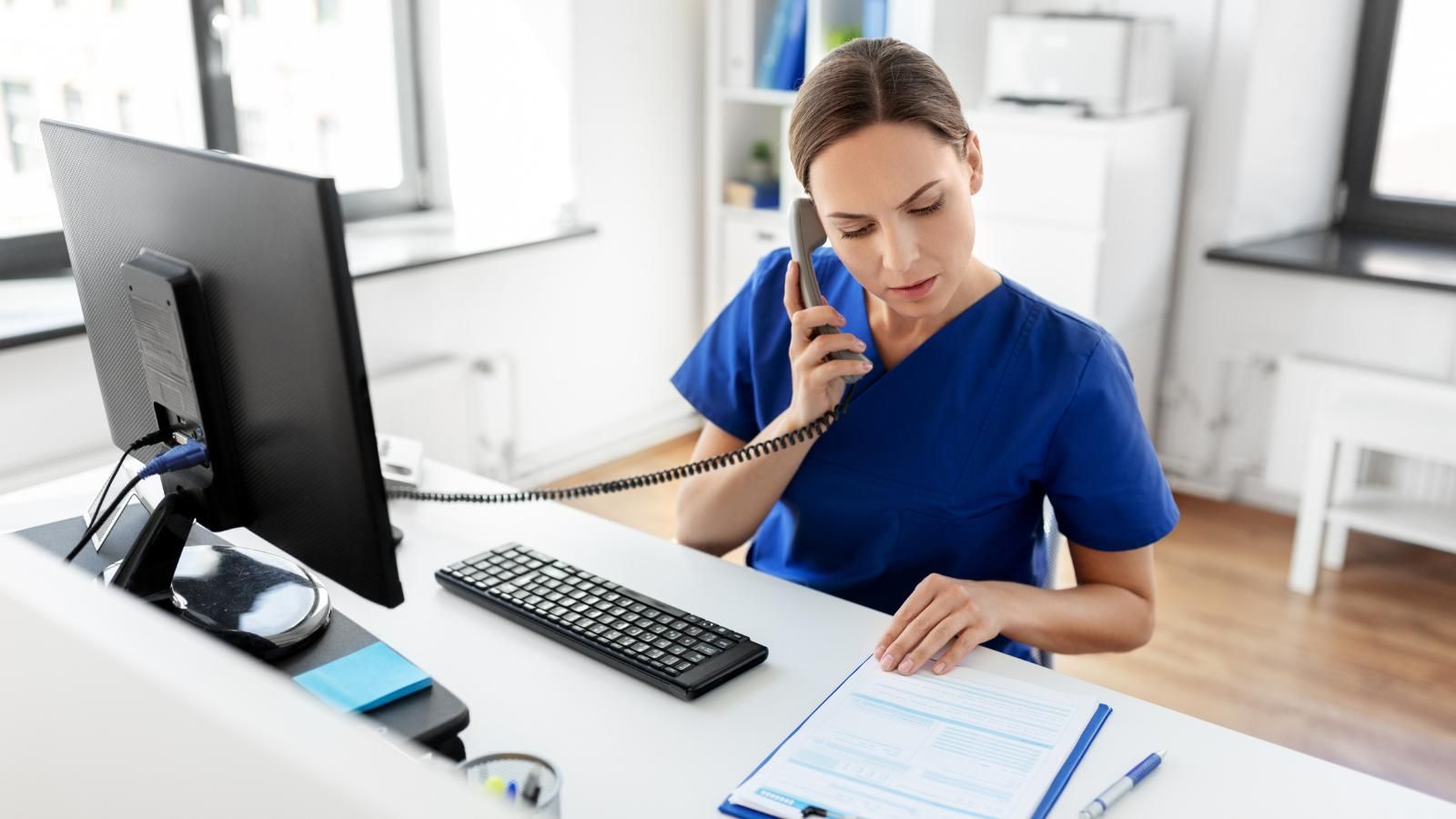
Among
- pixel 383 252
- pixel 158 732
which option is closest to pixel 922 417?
pixel 158 732

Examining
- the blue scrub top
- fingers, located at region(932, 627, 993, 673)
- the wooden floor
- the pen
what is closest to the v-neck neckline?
the blue scrub top

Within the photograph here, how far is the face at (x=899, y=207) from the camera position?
4.09 feet

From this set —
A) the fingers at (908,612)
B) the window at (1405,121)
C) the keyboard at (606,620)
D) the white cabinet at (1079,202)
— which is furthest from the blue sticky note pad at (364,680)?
the window at (1405,121)

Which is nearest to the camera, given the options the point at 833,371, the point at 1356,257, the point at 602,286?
the point at 833,371

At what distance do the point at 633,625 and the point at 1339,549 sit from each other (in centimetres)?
257

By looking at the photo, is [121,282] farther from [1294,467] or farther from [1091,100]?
[1294,467]

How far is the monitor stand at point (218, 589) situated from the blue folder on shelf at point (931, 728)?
1.39 feet

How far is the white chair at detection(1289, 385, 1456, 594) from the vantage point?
2928 mm

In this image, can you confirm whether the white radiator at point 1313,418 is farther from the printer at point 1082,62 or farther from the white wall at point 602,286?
the white wall at point 602,286

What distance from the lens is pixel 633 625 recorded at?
48.6 inches

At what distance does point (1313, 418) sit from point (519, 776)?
2.92 meters

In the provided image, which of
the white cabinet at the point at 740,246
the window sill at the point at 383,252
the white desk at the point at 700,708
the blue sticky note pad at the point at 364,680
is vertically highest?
the blue sticky note pad at the point at 364,680

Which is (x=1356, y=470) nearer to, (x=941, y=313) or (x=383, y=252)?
(x=941, y=313)

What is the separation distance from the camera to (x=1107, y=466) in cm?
134
